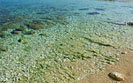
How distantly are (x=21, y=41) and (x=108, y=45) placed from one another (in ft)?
34.1

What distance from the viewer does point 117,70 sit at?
10.5 m

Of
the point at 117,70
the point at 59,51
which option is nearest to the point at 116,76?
the point at 117,70

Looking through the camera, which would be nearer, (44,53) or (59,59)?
(59,59)

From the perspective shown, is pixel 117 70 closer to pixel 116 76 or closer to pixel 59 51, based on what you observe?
pixel 116 76

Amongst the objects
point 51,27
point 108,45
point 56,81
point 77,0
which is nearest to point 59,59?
point 56,81

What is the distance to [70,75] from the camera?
10148 mm

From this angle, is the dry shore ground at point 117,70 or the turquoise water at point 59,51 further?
the turquoise water at point 59,51

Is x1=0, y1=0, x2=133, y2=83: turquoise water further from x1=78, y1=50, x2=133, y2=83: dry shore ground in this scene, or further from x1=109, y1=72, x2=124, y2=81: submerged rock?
x1=109, y1=72, x2=124, y2=81: submerged rock

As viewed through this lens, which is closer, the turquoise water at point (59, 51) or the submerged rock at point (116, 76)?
the submerged rock at point (116, 76)

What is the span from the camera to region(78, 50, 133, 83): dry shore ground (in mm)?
9539

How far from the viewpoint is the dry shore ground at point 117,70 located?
9.54 meters

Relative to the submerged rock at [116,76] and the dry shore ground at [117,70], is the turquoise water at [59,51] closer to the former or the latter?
the dry shore ground at [117,70]

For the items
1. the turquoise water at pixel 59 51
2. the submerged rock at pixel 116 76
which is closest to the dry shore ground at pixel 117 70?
the submerged rock at pixel 116 76

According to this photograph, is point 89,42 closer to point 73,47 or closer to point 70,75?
point 73,47
